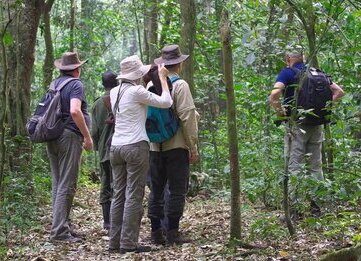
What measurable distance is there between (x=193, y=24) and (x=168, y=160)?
4276 mm

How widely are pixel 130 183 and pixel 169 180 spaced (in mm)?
528

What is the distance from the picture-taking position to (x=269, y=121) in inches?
398

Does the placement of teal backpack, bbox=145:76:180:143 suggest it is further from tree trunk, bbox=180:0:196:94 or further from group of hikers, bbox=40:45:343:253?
tree trunk, bbox=180:0:196:94

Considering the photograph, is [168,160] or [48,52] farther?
[48,52]

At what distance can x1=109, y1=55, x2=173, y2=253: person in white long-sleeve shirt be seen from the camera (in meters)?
6.07

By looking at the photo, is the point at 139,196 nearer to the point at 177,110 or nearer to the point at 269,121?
the point at 177,110

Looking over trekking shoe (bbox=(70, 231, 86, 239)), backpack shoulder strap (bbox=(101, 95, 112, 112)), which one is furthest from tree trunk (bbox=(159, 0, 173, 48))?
trekking shoe (bbox=(70, 231, 86, 239))

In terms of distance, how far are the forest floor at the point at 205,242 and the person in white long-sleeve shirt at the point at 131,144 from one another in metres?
0.30

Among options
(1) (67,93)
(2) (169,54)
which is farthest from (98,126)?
(2) (169,54)

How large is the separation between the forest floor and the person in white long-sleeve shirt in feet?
1.00

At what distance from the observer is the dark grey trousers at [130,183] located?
6.07m

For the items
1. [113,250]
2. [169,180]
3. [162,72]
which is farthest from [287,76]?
[113,250]

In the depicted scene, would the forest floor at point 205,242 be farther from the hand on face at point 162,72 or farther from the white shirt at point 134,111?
the hand on face at point 162,72

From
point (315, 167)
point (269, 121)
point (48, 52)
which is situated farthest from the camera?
point (48, 52)
